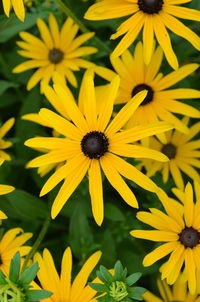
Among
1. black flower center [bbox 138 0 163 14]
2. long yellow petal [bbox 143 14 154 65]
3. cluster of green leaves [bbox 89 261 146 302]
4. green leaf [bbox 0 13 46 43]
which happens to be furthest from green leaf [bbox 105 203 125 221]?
green leaf [bbox 0 13 46 43]

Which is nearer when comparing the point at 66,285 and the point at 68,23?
the point at 66,285

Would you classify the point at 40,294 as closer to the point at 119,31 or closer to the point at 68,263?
the point at 68,263

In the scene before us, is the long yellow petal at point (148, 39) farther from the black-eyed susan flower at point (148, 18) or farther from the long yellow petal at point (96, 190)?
the long yellow petal at point (96, 190)

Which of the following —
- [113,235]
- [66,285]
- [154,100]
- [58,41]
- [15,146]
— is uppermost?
[58,41]

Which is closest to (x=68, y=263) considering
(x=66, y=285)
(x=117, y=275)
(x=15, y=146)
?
(x=66, y=285)

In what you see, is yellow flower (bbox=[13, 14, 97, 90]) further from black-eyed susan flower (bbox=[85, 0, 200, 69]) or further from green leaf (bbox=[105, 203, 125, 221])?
green leaf (bbox=[105, 203, 125, 221])

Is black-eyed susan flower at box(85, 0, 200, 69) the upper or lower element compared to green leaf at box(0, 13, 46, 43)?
lower

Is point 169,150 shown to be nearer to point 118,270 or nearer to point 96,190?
point 96,190

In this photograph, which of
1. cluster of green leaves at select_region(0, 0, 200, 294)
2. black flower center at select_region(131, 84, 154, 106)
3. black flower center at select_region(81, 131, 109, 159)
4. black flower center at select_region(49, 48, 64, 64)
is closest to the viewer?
black flower center at select_region(81, 131, 109, 159)
